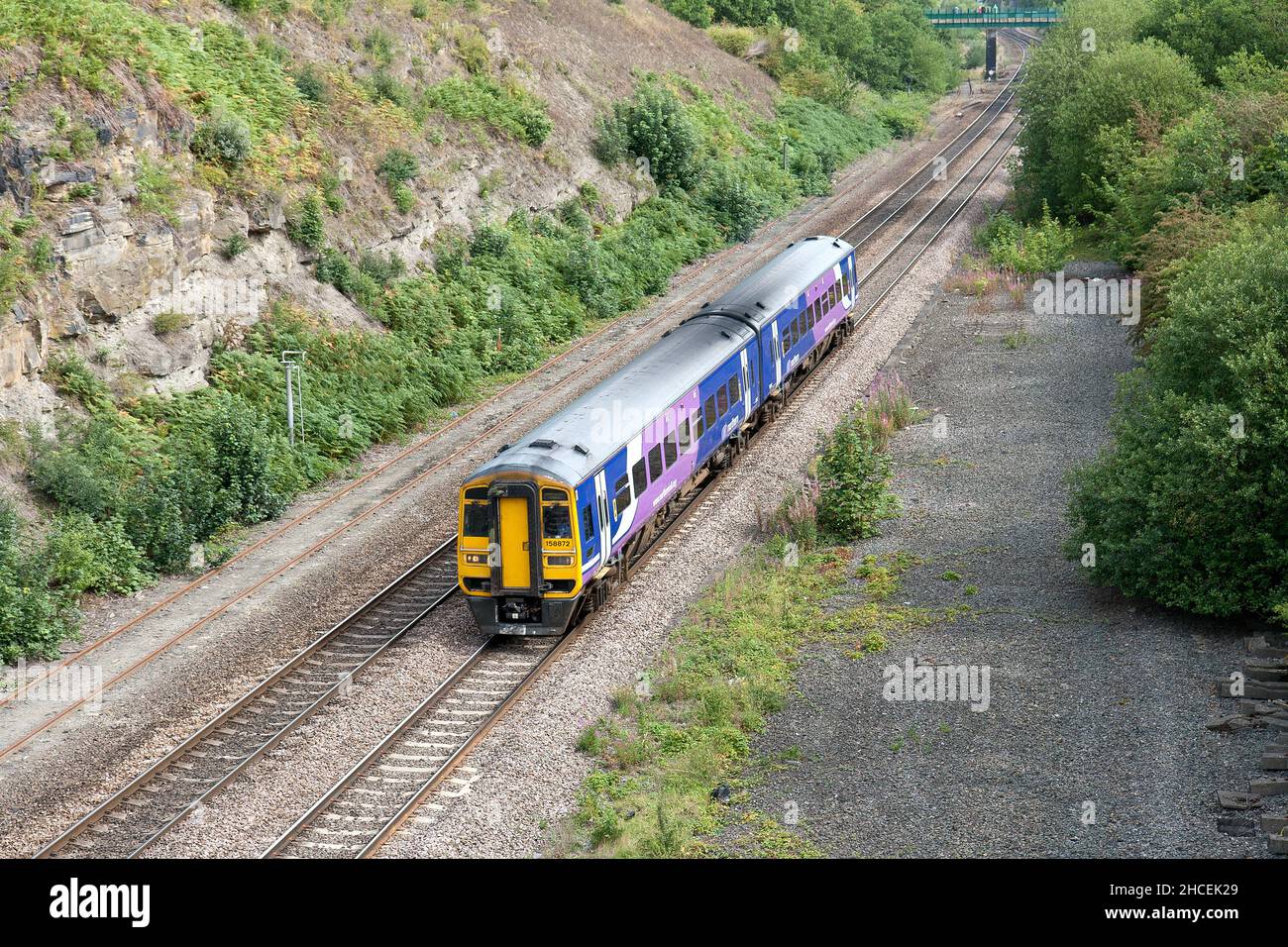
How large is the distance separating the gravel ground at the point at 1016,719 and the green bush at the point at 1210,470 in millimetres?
787

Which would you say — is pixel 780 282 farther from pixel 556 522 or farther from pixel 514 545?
pixel 514 545

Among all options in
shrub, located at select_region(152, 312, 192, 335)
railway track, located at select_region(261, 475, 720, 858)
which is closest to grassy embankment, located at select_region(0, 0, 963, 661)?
shrub, located at select_region(152, 312, 192, 335)

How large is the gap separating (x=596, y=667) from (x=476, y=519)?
2.99 metres

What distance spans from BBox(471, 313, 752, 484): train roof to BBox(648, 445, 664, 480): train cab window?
607 millimetres

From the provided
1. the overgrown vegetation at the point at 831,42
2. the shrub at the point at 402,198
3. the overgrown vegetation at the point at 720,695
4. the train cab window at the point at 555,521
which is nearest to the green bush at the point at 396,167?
the shrub at the point at 402,198

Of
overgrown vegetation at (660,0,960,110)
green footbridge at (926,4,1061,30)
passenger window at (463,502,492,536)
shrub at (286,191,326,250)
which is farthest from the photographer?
green footbridge at (926,4,1061,30)

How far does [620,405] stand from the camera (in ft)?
73.8

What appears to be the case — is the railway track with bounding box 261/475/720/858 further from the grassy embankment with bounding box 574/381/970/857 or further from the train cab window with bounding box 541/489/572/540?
the train cab window with bounding box 541/489/572/540

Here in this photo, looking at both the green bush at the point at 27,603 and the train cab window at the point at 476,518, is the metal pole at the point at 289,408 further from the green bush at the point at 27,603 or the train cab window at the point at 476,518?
the train cab window at the point at 476,518

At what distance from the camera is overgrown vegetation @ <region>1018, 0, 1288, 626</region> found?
61.8ft

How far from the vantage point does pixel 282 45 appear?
3672 centimetres

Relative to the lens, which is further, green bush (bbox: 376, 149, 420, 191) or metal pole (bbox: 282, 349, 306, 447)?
green bush (bbox: 376, 149, 420, 191)

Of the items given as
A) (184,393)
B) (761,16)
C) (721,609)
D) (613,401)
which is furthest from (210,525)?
(761,16)

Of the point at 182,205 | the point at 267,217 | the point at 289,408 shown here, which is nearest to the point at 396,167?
the point at 267,217
